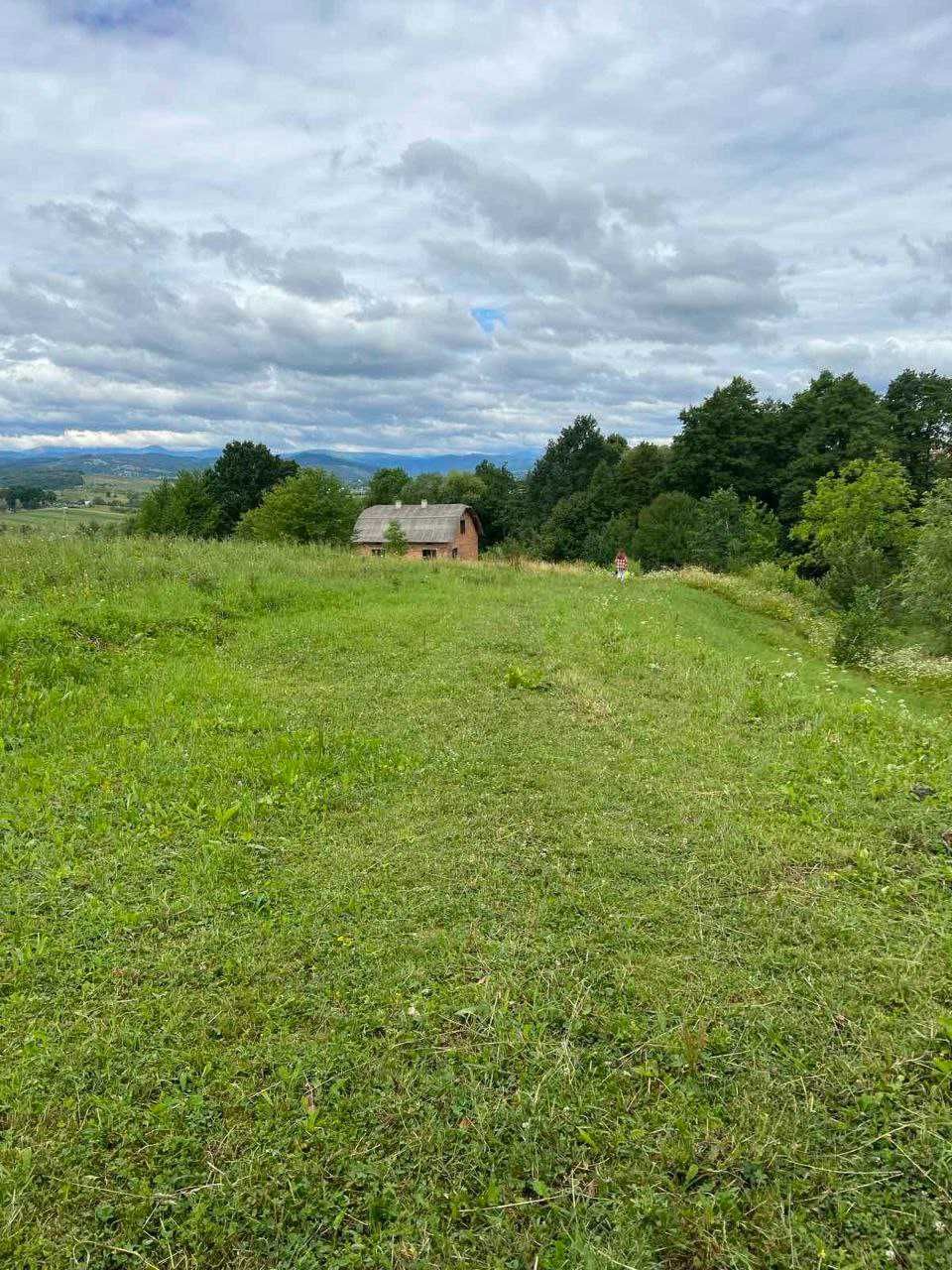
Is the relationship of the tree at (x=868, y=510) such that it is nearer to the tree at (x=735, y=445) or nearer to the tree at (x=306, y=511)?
the tree at (x=735, y=445)

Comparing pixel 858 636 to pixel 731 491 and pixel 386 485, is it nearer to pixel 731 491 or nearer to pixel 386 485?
pixel 731 491

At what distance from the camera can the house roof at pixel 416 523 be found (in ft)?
156

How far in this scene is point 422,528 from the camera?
48.2m

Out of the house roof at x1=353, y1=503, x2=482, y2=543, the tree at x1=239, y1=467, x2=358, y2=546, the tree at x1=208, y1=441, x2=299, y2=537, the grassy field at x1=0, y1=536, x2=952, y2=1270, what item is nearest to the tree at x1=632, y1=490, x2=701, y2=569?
the house roof at x1=353, y1=503, x2=482, y2=543

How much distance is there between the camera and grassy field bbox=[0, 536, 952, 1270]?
90.9 inches

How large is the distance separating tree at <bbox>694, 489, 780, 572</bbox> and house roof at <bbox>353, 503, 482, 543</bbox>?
18079 millimetres

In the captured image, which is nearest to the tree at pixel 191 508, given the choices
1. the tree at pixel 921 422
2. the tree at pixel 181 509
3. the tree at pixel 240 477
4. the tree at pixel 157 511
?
the tree at pixel 181 509

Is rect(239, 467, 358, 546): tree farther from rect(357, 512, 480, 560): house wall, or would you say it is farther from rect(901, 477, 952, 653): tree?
rect(901, 477, 952, 653): tree

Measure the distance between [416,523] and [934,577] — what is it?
112 ft

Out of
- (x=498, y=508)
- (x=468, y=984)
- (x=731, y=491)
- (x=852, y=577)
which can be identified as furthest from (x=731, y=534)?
(x=468, y=984)

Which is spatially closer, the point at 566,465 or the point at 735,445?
the point at 735,445

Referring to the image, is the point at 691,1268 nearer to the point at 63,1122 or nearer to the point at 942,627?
the point at 63,1122

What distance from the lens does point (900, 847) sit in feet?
14.8

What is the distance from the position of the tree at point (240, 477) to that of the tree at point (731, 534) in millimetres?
34459
